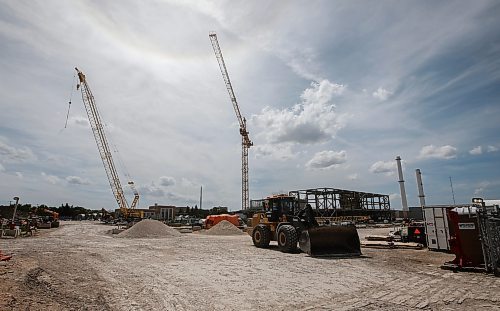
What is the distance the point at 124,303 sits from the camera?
22.0ft

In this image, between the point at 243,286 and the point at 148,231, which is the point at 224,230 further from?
the point at 243,286

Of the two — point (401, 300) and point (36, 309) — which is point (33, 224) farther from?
point (401, 300)

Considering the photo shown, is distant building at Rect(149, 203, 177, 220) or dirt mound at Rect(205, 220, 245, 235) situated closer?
dirt mound at Rect(205, 220, 245, 235)

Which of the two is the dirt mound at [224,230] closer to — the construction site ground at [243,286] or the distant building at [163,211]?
the construction site ground at [243,286]

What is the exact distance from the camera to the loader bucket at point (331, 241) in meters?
13.7

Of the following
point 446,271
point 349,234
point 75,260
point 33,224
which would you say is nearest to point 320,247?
point 349,234

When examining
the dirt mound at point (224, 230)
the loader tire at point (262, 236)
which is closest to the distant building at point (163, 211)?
the dirt mound at point (224, 230)

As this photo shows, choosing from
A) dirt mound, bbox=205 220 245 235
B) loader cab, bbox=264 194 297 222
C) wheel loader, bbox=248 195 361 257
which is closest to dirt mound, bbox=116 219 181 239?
dirt mound, bbox=205 220 245 235

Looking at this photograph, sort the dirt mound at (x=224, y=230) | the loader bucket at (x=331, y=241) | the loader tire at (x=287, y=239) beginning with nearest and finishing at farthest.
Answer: the loader bucket at (x=331, y=241)
the loader tire at (x=287, y=239)
the dirt mound at (x=224, y=230)

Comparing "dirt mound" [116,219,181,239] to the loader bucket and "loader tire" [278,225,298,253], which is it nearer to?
"loader tire" [278,225,298,253]

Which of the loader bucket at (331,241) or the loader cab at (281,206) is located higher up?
the loader cab at (281,206)

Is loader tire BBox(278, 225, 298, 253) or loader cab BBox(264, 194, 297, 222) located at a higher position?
loader cab BBox(264, 194, 297, 222)

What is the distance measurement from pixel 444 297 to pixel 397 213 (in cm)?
10640

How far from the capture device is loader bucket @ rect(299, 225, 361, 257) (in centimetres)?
1374
